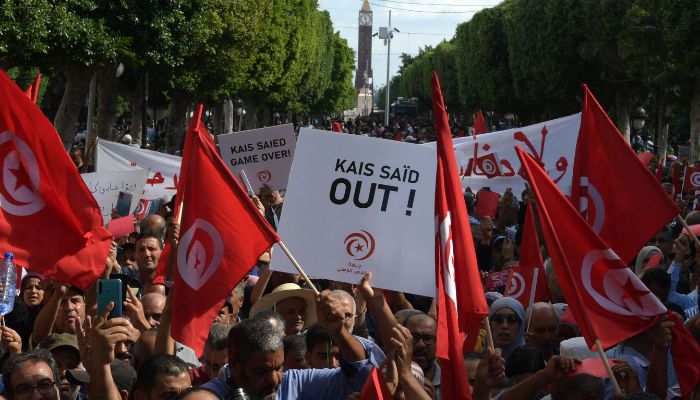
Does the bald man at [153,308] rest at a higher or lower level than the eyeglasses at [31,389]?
higher

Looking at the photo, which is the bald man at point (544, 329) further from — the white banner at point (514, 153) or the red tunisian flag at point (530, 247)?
the white banner at point (514, 153)

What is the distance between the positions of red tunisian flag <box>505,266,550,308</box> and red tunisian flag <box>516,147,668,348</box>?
255cm

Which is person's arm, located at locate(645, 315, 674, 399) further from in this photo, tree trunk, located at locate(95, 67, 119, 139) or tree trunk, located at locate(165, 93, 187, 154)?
tree trunk, located at locate(165, 93, 187, 154)

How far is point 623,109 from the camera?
146 feet

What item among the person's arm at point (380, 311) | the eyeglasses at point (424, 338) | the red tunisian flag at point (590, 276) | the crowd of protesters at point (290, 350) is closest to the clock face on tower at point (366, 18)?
the crowd of protesters at point (290, 350)

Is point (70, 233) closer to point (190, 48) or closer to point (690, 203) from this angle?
point (690, 203)

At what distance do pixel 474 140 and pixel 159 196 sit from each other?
12.1ft

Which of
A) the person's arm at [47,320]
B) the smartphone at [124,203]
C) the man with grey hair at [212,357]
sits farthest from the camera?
the smartphone at [124,203]

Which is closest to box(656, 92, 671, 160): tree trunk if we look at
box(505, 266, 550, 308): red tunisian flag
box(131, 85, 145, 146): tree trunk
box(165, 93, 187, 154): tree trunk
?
box(165, 93, 187, 154): tree trunk

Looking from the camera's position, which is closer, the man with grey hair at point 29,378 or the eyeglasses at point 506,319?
the man with grey hair at point 29,378

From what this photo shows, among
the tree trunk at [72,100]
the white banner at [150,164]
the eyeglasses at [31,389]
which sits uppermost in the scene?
the tree trunk at [72,100]

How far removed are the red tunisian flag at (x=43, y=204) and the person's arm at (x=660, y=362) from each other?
3.01m

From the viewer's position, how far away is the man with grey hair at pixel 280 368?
5324mm

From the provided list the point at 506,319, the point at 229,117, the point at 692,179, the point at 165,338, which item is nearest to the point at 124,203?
the point at 506,319
